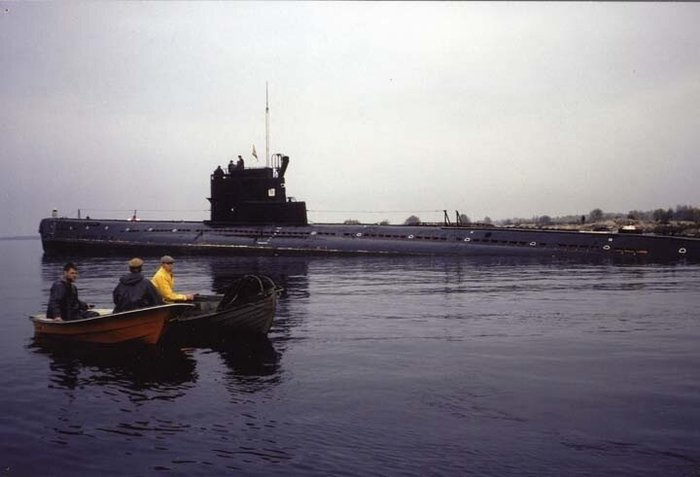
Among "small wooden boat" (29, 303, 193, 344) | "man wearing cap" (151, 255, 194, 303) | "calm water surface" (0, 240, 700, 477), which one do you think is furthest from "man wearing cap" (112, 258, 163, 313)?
"calm water surface" (0, 240, 700, 477)

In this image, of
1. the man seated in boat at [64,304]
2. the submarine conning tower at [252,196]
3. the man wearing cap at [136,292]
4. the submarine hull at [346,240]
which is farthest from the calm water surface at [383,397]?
the submarine conning tower at [252,196]

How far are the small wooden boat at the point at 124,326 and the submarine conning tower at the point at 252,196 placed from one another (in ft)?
111

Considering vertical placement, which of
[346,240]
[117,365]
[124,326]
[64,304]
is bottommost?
[117,365]

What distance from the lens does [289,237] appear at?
4831 centimetres

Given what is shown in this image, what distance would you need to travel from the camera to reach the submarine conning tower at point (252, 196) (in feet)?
157

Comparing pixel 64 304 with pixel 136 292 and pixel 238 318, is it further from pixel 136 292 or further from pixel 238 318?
pixel 238 318

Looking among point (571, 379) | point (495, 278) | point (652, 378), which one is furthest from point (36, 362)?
point (495, 278)

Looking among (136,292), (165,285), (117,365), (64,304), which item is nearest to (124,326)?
(136,292)

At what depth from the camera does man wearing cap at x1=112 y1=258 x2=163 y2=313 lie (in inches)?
558

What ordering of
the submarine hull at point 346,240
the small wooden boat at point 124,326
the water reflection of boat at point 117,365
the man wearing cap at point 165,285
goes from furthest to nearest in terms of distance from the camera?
the submarine hull at point 346,240
the man wearing cap at point 165,285
the small wooden boat at point 124,326
the water reflection of boat at point 117,365

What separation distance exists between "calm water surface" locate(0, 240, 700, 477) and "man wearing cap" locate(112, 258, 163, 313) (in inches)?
45.6

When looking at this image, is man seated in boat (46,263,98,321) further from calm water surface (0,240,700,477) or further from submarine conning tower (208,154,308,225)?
submarine conning tower (208,154,308,225)

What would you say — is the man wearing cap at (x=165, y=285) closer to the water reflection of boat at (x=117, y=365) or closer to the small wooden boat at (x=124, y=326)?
the small wooden boat at (x=124, y=326)

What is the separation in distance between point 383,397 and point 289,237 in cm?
3828
